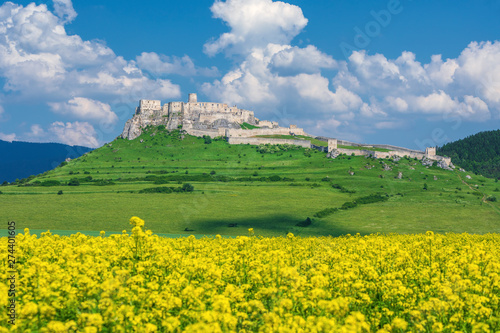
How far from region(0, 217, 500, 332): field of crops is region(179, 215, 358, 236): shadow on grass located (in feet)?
167

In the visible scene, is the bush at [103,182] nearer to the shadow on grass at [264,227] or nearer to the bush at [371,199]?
the shadow on grass at [264,227]

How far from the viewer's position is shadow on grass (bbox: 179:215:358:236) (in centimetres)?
7319

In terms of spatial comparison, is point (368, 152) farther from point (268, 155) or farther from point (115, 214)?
point (115, 214)

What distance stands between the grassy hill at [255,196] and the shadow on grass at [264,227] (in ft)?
0.65

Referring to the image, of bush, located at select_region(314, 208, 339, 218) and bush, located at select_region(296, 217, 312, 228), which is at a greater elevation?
bush, located at select_region(314, 208, 339, 218)

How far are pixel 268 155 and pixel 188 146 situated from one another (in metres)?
41.4

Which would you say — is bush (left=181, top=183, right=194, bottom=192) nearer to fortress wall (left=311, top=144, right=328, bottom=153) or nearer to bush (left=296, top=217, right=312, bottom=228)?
bush (left=296, top=217, right=312, bottom=228)

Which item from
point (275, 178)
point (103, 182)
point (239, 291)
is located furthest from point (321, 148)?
point (239, 291)

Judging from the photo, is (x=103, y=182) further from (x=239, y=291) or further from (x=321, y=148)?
(x=239, y=291)

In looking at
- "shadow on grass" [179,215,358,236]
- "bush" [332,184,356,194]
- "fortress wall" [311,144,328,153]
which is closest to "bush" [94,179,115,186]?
"shadow on grass" [179,215,358,236]

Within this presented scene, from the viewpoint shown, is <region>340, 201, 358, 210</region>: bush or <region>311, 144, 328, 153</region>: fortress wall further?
<region>311, 144, 328, 153</region>: fortress wall

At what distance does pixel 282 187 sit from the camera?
122 m

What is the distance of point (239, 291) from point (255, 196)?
3746 inches

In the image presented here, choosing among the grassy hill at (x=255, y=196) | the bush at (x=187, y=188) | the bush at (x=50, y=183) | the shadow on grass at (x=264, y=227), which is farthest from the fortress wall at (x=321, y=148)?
the bush at (x=50, y=183)
